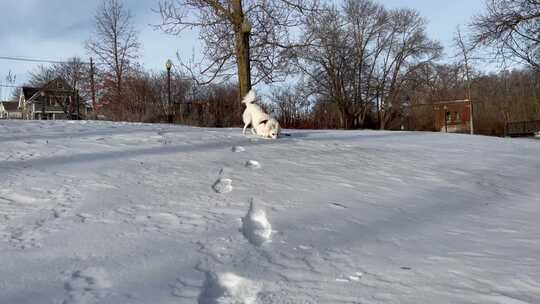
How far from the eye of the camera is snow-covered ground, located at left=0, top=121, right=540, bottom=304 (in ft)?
Answer: 8.23

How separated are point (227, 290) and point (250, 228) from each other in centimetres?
116

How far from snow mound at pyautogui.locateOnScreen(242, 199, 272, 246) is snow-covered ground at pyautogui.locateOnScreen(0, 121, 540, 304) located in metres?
0.02

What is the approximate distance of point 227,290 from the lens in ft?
8.18

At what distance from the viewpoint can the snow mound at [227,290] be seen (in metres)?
2.36

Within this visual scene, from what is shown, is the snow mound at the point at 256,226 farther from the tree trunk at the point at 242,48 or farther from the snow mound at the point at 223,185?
the tree trunk at the point at 242,48

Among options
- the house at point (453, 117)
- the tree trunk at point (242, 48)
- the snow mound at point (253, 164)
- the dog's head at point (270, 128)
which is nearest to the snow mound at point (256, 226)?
the snow mound at point (253, 164)

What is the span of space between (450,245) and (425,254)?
1.30 ft

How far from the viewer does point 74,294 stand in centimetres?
230

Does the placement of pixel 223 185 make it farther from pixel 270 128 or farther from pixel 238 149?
pixel 270 128

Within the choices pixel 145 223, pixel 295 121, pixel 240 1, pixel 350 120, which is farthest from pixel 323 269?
pixel 350 120

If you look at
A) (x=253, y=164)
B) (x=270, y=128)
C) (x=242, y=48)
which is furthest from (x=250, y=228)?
(x=242, y=48)

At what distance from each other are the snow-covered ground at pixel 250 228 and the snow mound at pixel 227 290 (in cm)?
1

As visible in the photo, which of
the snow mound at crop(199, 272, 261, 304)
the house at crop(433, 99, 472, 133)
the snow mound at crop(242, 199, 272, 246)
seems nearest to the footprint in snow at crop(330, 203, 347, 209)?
the snow mound at crop(242, 199, 272, 246)

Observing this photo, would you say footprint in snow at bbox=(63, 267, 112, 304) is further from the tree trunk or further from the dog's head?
the tree trunk
